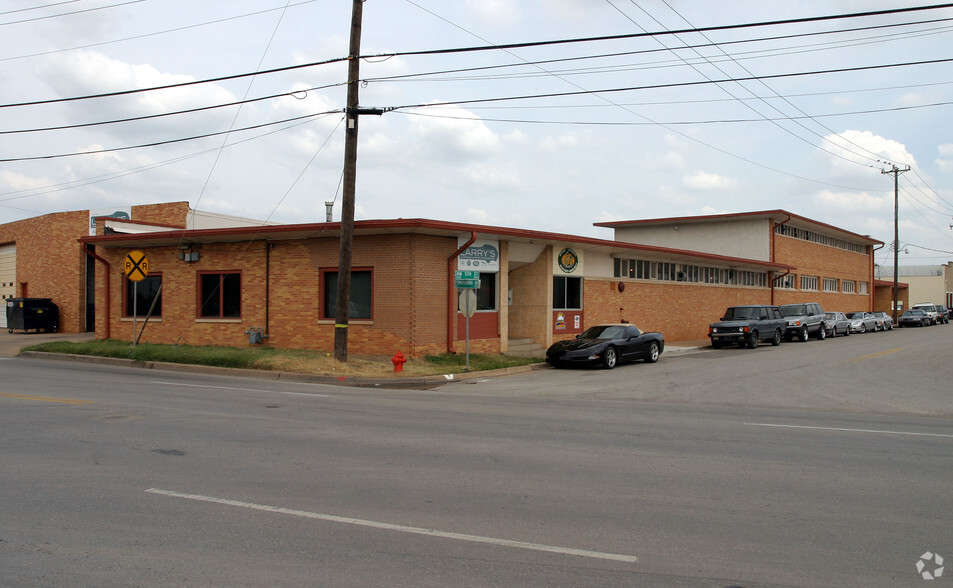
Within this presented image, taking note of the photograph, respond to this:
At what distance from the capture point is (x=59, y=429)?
922 cm

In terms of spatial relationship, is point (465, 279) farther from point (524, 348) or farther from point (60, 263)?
point (60, 263)

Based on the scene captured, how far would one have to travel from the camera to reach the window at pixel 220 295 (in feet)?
75.8

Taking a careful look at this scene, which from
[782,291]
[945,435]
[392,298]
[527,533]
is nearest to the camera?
[527,533]

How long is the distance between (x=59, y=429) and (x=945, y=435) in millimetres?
12601

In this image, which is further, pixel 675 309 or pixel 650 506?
pixel 675 309

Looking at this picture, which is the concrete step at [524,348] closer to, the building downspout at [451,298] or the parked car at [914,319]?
the building downspout at [451,298]

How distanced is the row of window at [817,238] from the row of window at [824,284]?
272 cm

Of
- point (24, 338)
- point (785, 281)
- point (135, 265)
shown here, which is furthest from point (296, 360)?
point (785, 281)

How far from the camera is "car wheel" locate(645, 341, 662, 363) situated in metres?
22.4

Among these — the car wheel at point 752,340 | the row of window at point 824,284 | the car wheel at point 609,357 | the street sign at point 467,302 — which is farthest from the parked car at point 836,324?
the street sign at point 467,302

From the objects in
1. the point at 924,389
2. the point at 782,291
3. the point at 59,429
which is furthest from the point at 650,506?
the point at 782,291

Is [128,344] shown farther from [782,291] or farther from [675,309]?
[782,291]

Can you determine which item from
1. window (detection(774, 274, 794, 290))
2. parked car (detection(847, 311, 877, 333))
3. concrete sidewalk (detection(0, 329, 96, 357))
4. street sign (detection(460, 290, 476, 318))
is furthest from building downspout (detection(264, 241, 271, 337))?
parked car (detection(847, 311, 877, 333))

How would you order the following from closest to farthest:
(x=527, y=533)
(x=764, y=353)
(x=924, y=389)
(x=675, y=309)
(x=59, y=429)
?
(x=527, y=533) < (x=59, y=429) < (x=924, y=389) < (x=764, y=353) < (x=675, y=309)
